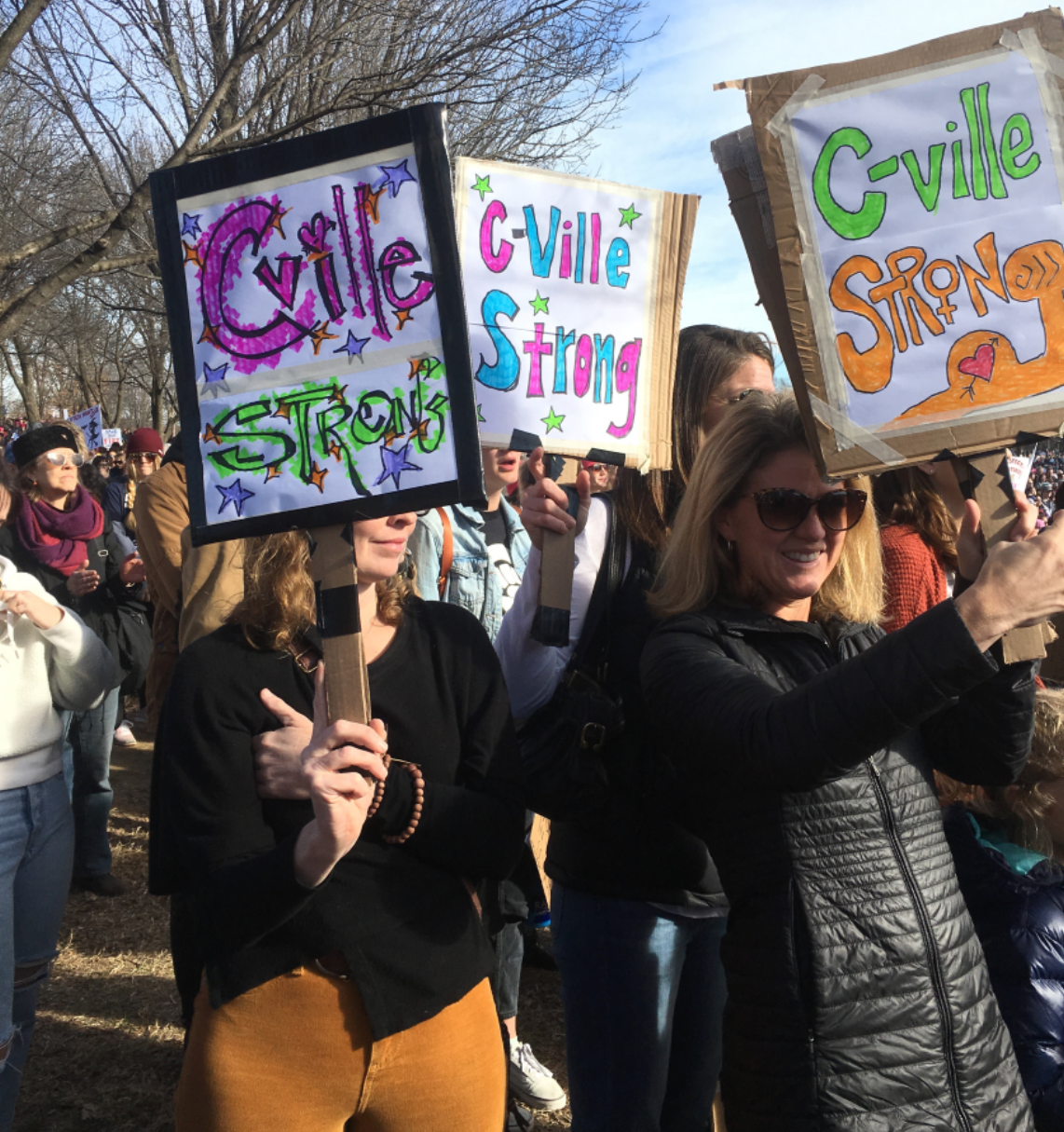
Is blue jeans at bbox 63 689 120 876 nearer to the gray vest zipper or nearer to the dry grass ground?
the dry grass ground

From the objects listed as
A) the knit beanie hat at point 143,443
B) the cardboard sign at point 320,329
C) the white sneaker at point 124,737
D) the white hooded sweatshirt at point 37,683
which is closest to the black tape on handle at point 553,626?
the cardboard sign at point 320,329

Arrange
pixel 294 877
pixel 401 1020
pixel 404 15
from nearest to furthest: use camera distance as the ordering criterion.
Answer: pixel 294 877 → pixel 401 1020 → pixel 404 15

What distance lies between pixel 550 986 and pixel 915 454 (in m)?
3.14

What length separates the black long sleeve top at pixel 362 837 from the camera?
1.76m

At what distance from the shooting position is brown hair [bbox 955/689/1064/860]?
89.4 inches

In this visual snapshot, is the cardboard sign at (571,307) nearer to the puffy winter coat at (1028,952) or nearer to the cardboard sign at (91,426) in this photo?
the puffy winter coat at (1028,952)

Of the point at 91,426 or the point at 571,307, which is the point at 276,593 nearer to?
the point at 571,307

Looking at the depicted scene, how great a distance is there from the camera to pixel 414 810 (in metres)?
1.81

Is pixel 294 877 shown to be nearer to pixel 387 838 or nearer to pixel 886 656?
pixel 387 838

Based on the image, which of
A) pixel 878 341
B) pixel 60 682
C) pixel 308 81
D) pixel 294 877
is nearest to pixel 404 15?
pixel 308 81

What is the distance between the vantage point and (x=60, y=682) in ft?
9.50

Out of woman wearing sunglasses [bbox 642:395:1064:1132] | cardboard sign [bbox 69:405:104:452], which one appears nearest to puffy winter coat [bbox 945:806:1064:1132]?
woman wearing sunglasses [bbox 642:395:1064:1132]

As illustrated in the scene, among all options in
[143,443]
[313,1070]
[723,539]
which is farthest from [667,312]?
[143,443]

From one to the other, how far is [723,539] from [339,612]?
2.44ft
